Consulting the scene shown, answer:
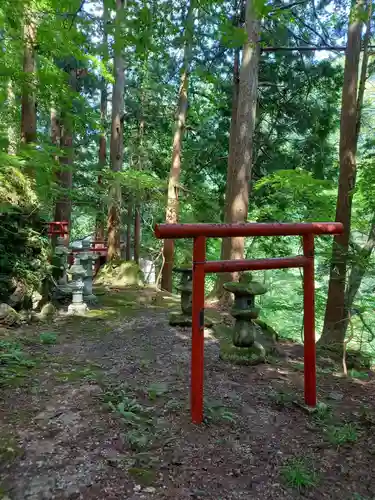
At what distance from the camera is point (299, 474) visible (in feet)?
8.04

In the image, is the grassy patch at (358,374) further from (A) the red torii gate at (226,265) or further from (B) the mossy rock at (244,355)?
(A) the red torii gate at (226,265)

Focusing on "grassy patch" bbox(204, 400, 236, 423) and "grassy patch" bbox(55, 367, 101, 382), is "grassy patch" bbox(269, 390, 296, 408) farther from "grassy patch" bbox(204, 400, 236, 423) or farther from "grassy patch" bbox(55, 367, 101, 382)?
"grassy patch" bbox(55, 367, 101, 382)

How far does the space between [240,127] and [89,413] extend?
18.3 ft

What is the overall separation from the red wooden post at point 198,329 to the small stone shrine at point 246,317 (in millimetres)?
1287

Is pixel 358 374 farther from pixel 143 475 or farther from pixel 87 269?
pixel 87 269

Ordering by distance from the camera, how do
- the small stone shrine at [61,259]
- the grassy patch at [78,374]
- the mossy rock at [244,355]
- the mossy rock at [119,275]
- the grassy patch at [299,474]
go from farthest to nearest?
1. the mossy rock at [119,275]
2. the small stone shrine at [61,259]
3. the mossy rock at [244,355]
4. the grassy patch at [78,374]
5. the grassy patch at [299,474]

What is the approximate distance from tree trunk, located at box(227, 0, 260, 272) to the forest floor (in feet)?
9.58

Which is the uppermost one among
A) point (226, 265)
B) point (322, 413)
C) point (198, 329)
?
point (226, 265)

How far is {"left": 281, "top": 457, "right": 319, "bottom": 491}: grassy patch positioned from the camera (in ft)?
7.86

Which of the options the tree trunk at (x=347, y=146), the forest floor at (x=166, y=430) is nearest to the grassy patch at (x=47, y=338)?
the forest floor at (x=166, y=430)

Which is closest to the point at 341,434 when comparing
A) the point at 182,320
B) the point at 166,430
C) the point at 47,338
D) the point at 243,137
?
the point at 166,430

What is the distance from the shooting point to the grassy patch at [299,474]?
2.39 m

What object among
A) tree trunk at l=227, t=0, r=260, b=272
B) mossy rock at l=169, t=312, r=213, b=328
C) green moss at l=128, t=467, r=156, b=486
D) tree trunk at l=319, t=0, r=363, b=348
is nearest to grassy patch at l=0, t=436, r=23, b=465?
green moss at l=128, t=467, r=156, b=486

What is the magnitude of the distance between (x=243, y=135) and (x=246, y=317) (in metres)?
3.84
